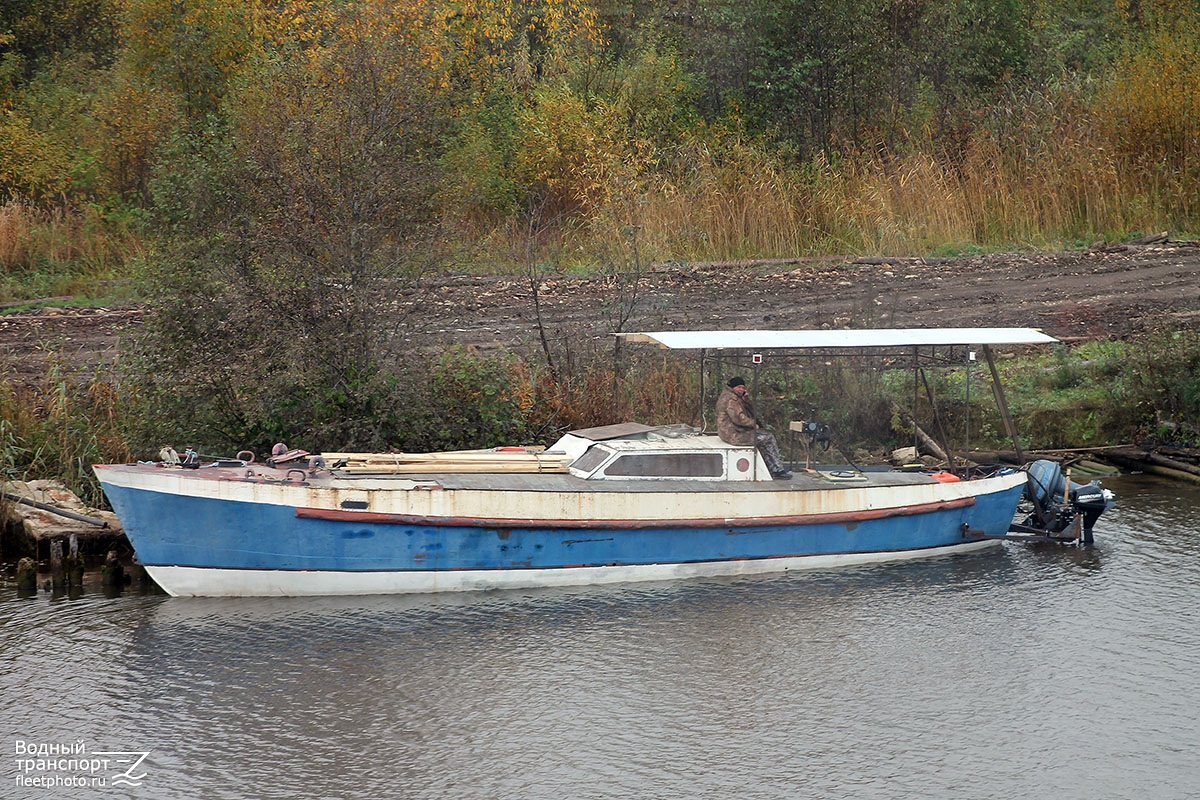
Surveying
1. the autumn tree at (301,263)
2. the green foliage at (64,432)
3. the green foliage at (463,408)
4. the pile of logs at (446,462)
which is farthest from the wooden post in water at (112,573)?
the green foliage at (463,408)

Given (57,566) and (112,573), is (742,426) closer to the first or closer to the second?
(112,573)

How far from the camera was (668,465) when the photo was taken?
15.8 meters

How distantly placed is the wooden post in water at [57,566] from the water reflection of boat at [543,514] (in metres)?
1.55

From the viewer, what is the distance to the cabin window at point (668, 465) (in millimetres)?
15656

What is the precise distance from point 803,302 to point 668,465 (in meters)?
9.35

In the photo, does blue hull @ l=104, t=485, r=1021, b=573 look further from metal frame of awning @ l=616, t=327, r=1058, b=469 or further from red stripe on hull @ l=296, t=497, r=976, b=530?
metal frame of awning @ l=616, t=327, r=1058, b=469

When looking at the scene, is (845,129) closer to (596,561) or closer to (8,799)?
(596,561)

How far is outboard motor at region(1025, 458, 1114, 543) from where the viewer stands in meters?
17.0

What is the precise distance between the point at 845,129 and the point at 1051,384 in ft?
38.4

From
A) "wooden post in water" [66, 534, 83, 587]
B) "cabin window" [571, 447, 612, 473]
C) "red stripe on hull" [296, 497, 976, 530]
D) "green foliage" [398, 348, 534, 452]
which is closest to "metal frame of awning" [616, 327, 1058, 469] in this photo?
"cabin window" [571, 447, 612, 473]

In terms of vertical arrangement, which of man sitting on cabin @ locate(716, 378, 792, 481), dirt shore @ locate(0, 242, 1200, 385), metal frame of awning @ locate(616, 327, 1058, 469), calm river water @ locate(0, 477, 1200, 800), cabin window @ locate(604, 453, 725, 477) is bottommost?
calm river water @ locate(0, 477, 1200, 800)

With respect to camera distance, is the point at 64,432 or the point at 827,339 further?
the point at 64,432

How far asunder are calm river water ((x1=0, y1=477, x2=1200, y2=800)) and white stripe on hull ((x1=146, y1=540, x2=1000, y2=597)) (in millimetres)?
164

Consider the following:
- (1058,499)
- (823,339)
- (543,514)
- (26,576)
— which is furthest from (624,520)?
(26,576)
